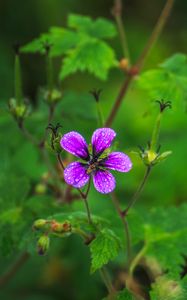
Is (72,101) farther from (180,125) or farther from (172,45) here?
(172,45)

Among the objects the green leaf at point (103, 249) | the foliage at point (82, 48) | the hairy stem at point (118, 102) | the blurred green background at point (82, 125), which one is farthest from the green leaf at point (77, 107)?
the green leaf at point (103, 249)

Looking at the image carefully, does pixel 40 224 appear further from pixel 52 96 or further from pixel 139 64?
pixel 139 64

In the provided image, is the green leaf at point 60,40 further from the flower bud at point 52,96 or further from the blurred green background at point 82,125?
the blurred green background at point 82,125

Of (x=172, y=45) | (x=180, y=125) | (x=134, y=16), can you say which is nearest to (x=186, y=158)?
A: (x=180, y=125)

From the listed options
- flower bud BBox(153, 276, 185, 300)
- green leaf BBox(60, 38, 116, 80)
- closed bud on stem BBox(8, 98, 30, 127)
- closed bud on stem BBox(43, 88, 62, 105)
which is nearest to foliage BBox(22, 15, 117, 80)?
green leaf BBox(60, 38, 116, 80)

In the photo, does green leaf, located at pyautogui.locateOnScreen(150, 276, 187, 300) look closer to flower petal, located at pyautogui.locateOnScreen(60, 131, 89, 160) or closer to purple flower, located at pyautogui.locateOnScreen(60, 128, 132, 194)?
purple flower, located at pyautogui.locateOnScreen(60, 128, 132, 194)

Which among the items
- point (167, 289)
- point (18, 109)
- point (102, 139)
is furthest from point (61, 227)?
point (18, 109)

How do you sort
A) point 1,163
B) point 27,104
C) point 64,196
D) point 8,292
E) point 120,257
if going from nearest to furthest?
point 27,104 < point 64,196 < point 1,163 < point 120,257 < point 8,292
